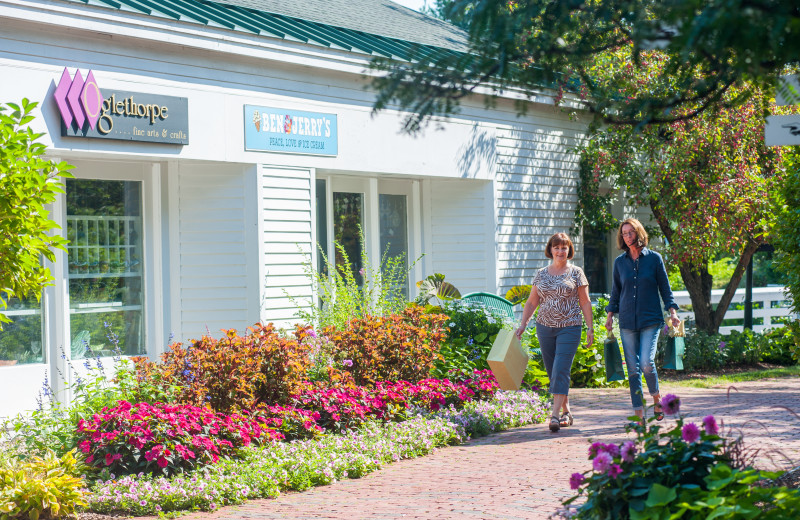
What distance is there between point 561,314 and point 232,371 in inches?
123

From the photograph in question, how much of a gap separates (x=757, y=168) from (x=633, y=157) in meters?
1.83

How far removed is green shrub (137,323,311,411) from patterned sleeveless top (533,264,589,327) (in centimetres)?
242

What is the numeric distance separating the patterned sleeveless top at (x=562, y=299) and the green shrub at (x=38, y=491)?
4448 millimetres

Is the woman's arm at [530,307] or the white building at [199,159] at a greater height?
the white building at [199,159]

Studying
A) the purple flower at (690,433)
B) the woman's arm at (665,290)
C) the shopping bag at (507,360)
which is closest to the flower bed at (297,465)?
the shopping bag at (507,360)

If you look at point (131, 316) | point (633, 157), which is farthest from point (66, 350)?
point (633, 157)

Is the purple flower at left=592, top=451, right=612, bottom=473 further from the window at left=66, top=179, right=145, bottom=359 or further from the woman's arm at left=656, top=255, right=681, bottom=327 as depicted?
the window at left=66, top=179, right=145, bottom=359

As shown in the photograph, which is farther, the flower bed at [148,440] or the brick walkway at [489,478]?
the flower bed at [148,440]

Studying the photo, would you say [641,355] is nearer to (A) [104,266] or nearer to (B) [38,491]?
A: (B) [38,491]

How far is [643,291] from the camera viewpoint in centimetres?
811

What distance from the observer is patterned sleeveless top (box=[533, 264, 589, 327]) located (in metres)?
8.37

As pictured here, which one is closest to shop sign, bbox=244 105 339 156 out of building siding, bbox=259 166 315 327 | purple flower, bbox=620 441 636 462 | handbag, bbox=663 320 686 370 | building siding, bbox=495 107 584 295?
building siding, bbox=259 166 315 327

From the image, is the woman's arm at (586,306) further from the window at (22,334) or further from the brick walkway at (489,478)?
the window at (22,334)

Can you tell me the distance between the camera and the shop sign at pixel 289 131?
10180 millimetres
